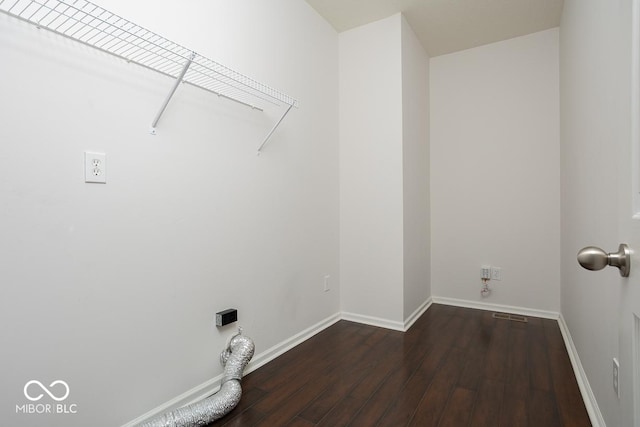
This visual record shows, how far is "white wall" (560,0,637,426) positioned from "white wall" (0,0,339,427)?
5.62 feet

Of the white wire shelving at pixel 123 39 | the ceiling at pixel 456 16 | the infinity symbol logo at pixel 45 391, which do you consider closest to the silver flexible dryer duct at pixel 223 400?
the infinity symbol logo at pixel 45 391

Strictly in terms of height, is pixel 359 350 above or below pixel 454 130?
below

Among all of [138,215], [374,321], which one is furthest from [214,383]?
[374,321]

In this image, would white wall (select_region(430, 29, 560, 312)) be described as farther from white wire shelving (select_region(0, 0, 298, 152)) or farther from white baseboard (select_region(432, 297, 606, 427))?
white wire shelving (select_region(0, 0, 298, 152))

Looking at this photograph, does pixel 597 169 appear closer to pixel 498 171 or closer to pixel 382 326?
pixel 498 171

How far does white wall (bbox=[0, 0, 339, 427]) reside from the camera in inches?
47.2

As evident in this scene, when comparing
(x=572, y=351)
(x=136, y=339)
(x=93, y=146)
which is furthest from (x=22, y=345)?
(x=572, y=351)

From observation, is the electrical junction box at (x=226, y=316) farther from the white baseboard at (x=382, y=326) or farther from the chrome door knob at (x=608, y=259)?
the chrome door knob at (x=608, y=259)

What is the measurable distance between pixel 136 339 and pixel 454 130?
132 inches

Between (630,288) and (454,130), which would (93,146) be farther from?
(454,130)

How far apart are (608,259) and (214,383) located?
1.87 meters

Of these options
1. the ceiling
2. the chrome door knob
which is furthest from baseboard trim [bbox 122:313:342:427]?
the ceiling

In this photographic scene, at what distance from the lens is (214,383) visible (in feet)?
6.14

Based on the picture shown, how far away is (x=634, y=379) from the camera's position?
0.73 metres
